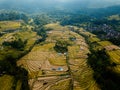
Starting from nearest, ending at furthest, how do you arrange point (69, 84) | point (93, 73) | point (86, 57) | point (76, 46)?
point (69, 84)
point (93, 73)
point (86, 57)
point (76, 46)

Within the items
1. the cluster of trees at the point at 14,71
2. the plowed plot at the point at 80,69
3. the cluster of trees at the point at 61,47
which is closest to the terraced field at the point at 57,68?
the plowed plot at the point at 80,69

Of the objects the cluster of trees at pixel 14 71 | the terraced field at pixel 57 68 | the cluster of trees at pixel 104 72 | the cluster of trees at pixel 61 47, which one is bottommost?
the cluster of trees at pixel 61 47

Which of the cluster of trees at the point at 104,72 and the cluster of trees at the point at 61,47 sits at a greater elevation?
the cluster of trees at the point at 104,72

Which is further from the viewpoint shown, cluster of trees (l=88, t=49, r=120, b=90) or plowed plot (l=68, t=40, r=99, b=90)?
plowed plot (l=68, t=40, r=99, b=90)

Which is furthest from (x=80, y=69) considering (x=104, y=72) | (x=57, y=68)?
(x=104, y=72)

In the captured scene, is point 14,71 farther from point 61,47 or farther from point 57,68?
point 61,47

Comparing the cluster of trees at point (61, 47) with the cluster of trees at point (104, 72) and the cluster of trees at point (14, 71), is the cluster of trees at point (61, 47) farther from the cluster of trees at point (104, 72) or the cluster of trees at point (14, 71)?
the cluster of trees at point (14, 71)

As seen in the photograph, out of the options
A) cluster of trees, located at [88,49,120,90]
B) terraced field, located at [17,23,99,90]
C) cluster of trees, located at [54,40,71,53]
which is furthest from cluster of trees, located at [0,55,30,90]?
cluster of trees, located at [54,40,71,53]

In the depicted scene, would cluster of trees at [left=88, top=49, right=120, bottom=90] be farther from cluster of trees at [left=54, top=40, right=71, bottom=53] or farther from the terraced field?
cluster of trees at [left=54, top=40, right=71, bottom=53]

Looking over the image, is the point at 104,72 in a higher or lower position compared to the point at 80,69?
higher

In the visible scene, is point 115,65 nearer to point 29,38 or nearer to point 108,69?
point 108,69

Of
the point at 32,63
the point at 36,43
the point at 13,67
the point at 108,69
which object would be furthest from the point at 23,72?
the point at 36,43
